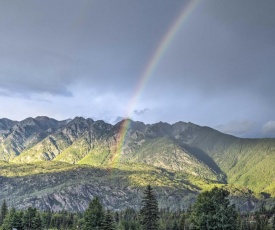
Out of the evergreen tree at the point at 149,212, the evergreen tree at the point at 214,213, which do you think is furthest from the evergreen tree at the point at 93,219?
the evergreen tree at the point at 214,213

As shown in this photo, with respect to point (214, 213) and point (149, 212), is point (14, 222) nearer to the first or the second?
point (149, 212)

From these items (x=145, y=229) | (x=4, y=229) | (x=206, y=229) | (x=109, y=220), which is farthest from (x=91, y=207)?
(x=4, y=229)

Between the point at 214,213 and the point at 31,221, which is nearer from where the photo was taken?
the point at 214,213

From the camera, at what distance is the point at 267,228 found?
200 m

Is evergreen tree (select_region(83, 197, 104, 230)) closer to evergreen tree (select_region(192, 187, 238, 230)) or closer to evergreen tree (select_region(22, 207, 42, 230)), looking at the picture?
evergreen tree (select_region(192, 187, 238, 230))

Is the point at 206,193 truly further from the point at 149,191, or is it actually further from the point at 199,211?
the point at 149,191

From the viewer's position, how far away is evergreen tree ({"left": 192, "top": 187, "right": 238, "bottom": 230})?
315 feet

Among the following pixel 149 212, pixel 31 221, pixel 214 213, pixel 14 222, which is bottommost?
pixel 14 222

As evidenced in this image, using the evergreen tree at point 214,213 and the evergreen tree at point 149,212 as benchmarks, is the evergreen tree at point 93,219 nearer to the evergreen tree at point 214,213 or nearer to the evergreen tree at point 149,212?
the evergreen tree at point 149,212

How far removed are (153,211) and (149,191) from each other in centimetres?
523

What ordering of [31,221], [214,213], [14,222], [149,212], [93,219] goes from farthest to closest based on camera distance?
[14,222], [31,221], [93,219], [214,213], [149,212]

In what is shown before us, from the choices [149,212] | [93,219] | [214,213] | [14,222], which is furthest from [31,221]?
[214,213]

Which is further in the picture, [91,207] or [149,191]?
[91,207]

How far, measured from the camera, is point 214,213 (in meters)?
98.1
